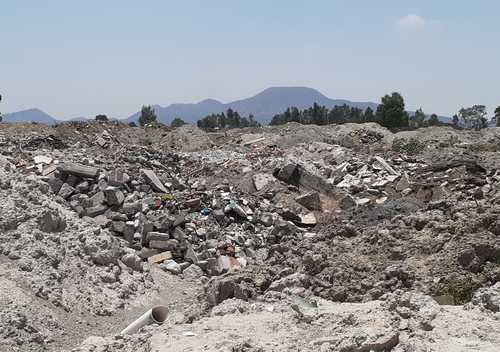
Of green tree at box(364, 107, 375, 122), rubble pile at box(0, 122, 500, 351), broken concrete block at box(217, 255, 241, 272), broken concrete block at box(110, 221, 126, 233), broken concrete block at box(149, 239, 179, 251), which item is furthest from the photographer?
green tree at box(364, 107, 375, 122)

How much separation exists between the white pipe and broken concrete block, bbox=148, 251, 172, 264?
3.70 metres

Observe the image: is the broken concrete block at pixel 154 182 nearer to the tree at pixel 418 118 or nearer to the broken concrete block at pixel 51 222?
the broken concrete block at pixel 51 222

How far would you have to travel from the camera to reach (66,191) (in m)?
11.3

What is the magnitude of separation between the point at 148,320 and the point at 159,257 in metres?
4.00

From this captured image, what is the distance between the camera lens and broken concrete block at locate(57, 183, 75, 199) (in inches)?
443

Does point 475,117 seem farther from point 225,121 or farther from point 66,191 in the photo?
point 66,191

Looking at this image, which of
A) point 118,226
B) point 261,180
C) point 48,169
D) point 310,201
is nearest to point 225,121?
point 261,180

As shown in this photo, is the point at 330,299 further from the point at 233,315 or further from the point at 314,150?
the point at 314,150

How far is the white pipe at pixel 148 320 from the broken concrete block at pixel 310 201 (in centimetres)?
783

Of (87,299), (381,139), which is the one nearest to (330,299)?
(87,299)

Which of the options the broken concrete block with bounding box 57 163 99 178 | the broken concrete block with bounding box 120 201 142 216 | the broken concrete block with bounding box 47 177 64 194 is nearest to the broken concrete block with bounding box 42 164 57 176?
the broken concrete block with bounding box 57 163 99 178

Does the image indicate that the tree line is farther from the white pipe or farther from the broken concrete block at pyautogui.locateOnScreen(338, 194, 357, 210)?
the white pipe

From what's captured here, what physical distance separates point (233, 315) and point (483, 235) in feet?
10.1

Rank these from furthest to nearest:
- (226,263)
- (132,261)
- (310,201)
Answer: (310,201) → (226,263) → (132,261)
